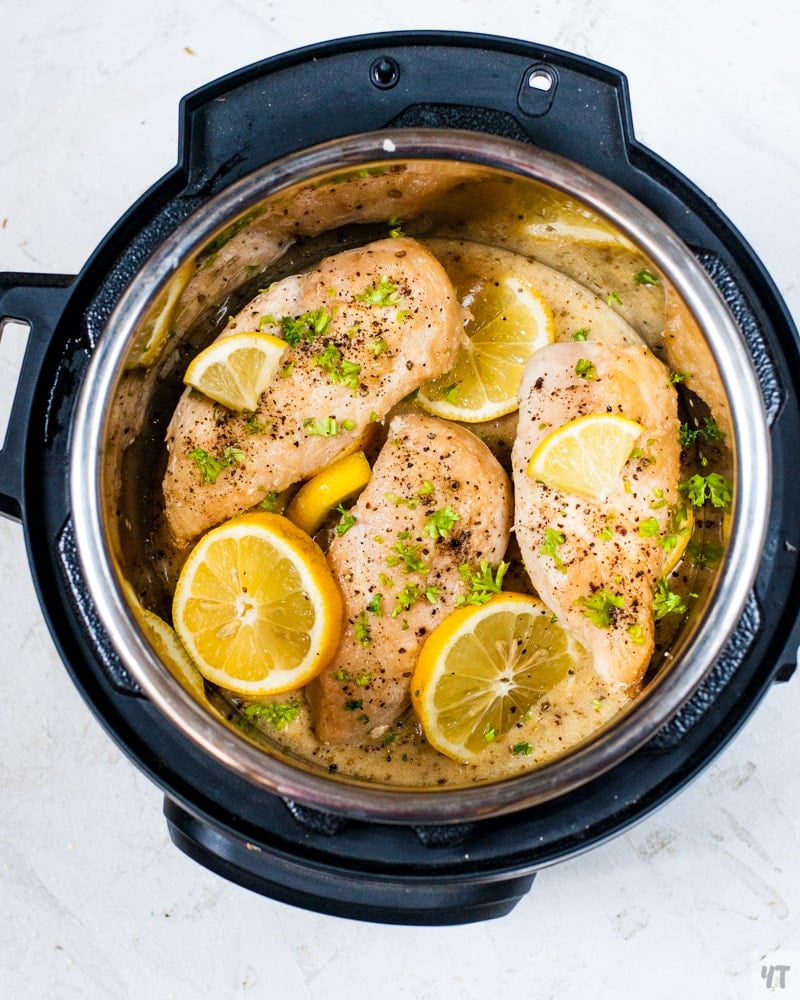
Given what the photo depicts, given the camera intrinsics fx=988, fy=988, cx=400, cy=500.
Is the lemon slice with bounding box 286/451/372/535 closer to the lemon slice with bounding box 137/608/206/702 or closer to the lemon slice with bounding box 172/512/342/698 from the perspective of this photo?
the lemon slice with bounding box 172/512/342/698

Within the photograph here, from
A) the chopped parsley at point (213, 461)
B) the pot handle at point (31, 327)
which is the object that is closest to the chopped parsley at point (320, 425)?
the chopped parsley at point (213, 461)

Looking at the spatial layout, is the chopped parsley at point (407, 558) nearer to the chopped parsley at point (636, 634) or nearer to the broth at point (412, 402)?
the broth at point (412, 402)

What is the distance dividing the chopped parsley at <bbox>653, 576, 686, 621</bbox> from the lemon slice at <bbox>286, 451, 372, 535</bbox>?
45 cm

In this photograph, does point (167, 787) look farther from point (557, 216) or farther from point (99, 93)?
point (99, 93)

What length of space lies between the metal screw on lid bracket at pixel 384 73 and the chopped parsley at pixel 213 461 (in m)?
0.53

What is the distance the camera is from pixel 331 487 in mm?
1476

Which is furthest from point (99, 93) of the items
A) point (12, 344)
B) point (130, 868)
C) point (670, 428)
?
point (130, 868)

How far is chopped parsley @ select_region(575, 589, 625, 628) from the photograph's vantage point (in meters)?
1.37

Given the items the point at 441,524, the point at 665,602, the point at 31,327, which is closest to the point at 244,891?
the point at 441,524

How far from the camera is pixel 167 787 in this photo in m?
1.26

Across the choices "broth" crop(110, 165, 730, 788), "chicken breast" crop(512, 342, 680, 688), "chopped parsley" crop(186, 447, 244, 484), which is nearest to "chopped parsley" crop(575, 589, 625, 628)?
"chicken breast" crop(512, 342, 680, 688)

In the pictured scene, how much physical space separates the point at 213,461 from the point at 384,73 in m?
0.57

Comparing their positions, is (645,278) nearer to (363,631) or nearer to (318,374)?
(318,374)

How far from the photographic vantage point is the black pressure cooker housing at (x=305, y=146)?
1244mm
